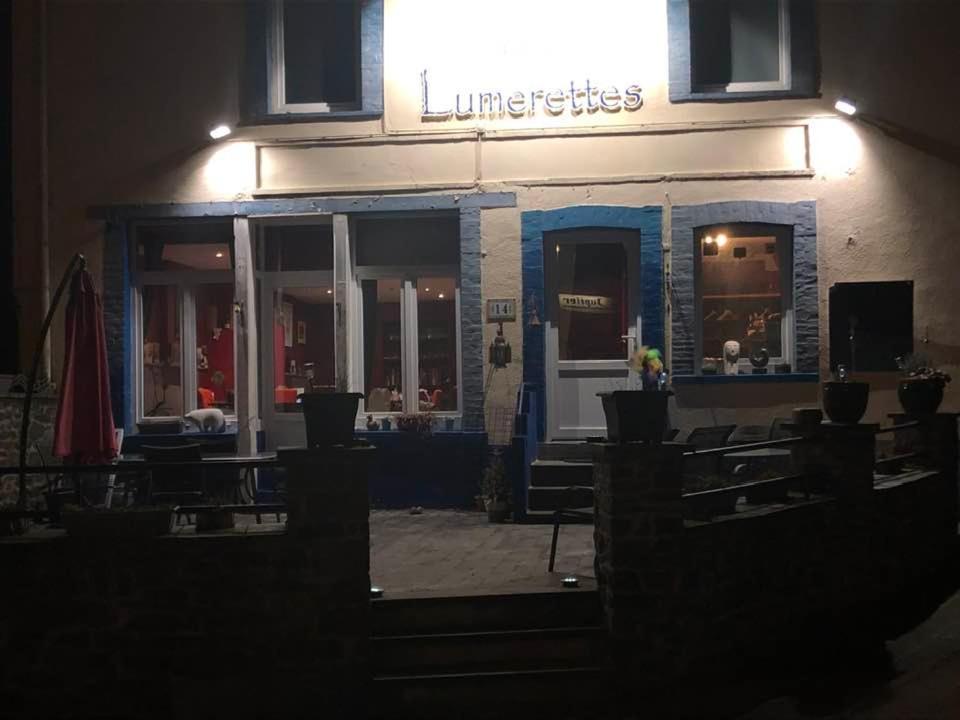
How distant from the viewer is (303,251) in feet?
36.7

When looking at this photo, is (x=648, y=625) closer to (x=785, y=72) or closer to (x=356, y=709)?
(x=356, y=709)

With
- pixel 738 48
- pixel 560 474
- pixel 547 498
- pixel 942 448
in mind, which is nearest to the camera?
pixel 942 448

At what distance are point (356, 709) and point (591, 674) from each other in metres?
1.44

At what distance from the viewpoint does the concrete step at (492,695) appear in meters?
5.73

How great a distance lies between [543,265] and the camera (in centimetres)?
1045

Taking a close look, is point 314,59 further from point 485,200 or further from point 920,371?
point 920,371

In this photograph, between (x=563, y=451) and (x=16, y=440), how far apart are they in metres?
5.70

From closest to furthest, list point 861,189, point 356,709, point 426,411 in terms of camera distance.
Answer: point 356,709 → point 861,189 → point 426,411

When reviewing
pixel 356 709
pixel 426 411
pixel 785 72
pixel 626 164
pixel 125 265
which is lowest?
pixel 356 709

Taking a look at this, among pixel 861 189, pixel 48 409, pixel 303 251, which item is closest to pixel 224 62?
pixel 303 251

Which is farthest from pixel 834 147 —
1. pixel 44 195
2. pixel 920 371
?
pixel 44 195

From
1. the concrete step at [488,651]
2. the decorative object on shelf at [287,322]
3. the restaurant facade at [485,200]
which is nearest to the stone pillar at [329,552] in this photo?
the concrete step at [488,651]

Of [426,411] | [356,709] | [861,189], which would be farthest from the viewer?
[426,411]

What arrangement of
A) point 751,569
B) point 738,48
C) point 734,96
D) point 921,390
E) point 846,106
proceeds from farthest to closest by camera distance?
1. point 738,48
2. point 734,96
3. point 846,106
4. point 921,390
5. point 751,569
